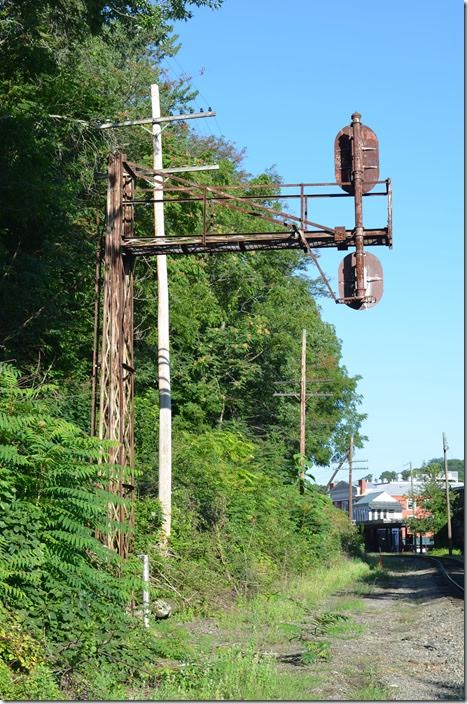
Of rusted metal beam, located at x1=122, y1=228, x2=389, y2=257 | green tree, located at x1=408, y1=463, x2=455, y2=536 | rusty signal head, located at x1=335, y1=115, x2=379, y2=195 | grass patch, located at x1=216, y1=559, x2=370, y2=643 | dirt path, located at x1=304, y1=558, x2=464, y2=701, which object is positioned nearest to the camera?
dirt path, located at x1=304, y1=558, x2=464, y2=701

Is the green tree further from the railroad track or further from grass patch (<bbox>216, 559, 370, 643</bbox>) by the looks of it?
grass patch (<bbox>216, 559, 370, 643</bbox>)

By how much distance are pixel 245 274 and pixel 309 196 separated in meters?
26.7

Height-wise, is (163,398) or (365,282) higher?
(365,282)

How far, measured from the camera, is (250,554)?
2452cm

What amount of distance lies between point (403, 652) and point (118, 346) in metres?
6.64

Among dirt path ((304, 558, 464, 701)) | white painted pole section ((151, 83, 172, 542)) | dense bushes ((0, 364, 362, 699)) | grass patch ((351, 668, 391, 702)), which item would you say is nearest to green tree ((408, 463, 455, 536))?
dirt path ((304, 558, 464, 701))

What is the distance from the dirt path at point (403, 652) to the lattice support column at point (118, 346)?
419cm

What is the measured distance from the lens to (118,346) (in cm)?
1677

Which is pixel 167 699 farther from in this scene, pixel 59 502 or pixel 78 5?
pixel 78 5

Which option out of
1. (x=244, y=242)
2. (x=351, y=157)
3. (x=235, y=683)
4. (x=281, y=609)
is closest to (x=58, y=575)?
(x=235, y=683)

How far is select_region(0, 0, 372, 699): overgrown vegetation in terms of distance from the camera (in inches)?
472

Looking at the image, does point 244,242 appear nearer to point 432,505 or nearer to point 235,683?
point 235,683

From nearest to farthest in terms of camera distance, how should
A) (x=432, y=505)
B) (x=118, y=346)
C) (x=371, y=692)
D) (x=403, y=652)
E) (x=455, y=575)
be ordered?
(x=371, y=692)
(x=403, y=652)
(x=118, y=346)
(x=455, y=575)
(x=432, y=505)

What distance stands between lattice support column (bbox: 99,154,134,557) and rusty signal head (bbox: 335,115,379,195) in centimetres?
373
